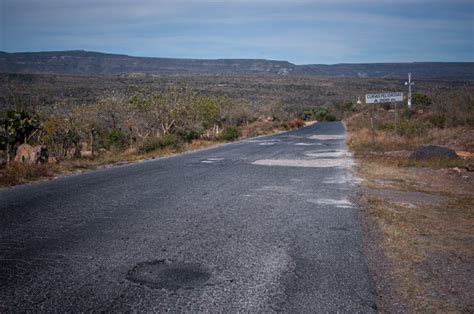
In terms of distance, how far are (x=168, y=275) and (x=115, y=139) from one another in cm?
2405

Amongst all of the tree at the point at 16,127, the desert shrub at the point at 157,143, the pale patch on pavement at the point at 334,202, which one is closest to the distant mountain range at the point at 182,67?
the desert shrub at the point at 157,143

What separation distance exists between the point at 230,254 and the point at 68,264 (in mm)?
1999

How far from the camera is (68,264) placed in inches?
222

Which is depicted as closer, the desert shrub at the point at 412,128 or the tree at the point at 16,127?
the tree at the point at 16,127

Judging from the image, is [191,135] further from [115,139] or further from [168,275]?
[168,275]

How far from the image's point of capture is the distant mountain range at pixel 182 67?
135625 millimetres

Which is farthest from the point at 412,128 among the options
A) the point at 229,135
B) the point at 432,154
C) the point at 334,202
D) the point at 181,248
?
the point at 181,248

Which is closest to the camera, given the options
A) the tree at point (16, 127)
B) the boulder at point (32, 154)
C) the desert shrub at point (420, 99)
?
the boulder at point (32, 154)

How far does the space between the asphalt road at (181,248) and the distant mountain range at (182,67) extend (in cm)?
12223

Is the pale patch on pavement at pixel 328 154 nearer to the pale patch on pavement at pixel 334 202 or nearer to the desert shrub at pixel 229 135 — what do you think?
the pale patch on pavement at pixel 334 202

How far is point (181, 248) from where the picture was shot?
6.39 m

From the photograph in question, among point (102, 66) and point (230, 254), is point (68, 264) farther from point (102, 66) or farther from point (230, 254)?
point (102, 66)

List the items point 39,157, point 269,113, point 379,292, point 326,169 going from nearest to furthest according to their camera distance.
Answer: point 379,292 → point 326,169 → point 39,157 → point 269,113

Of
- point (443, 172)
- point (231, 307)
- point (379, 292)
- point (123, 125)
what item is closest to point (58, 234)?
point (231, 307)
